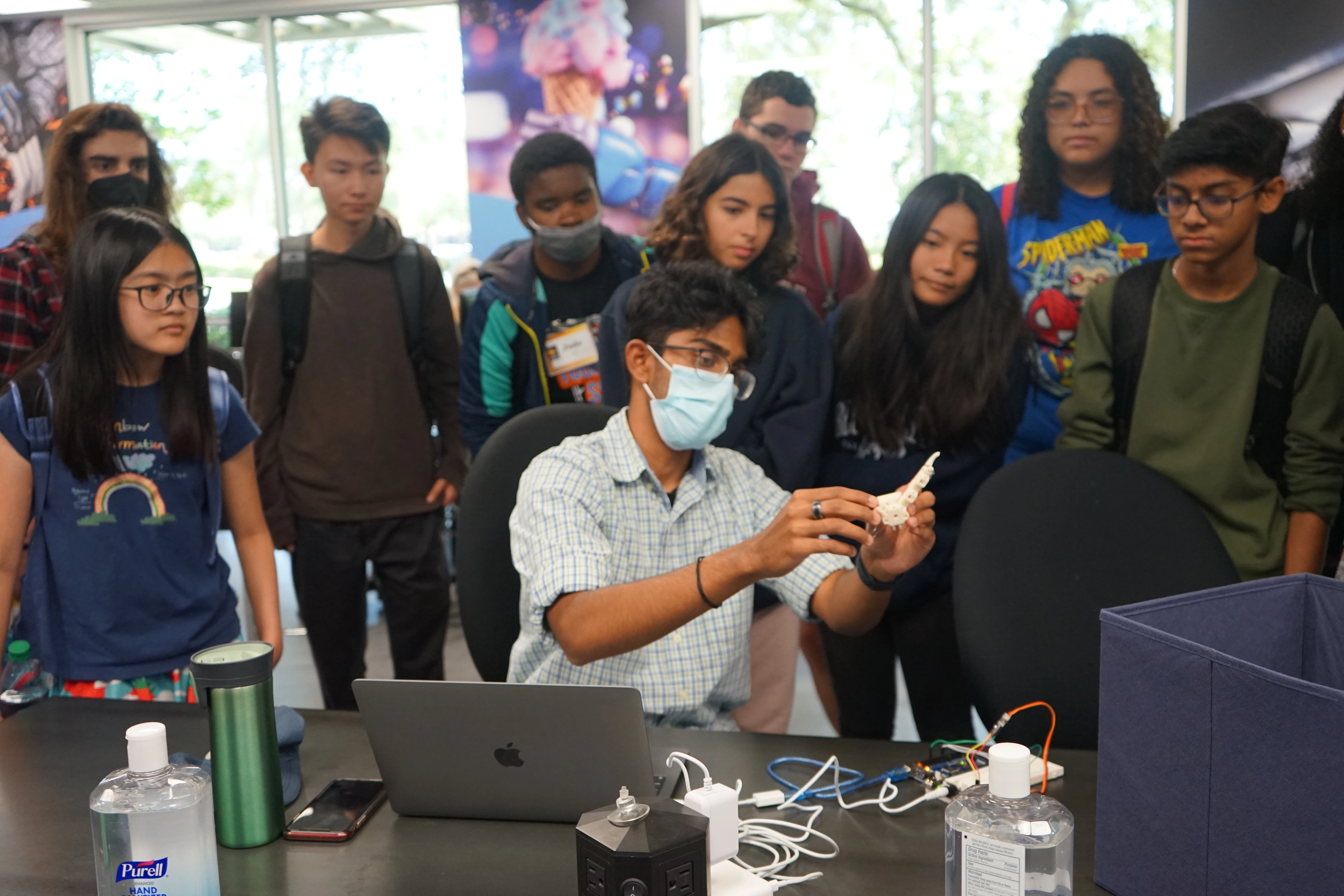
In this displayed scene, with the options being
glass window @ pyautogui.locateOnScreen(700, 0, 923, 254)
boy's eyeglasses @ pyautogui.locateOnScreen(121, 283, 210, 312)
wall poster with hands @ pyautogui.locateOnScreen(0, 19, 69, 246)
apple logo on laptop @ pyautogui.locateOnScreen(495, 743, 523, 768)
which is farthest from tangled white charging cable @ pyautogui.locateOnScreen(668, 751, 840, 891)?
wall poster with hands @ pyautogui.locateOnScreen(0, 19, 69, 246)

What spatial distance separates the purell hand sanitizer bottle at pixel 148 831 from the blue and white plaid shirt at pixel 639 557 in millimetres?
589

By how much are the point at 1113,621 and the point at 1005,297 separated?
1.32m

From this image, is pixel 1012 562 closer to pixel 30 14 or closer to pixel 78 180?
pixel 78 180

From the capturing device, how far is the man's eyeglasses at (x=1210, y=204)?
204cm

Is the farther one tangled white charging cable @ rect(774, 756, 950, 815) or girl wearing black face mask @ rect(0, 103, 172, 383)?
girl wearing black face mask @ rect(0, 103, 172, 383)

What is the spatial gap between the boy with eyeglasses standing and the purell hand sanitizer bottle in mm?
2338

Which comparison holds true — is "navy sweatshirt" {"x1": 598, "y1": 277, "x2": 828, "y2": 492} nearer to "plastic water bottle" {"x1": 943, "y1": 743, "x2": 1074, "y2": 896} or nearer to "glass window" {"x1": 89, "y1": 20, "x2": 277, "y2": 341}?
"plastic water bottle" {"x1": 943, "y1": 743, "x2": 1074, "y2": 896}

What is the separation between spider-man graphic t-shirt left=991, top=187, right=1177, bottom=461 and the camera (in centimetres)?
247

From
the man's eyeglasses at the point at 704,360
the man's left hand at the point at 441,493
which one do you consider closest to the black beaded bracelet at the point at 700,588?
the man's eyeglasses at the point at 704,360

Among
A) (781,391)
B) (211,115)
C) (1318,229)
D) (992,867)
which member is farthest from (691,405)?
(211,115)

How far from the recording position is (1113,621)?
103 cm

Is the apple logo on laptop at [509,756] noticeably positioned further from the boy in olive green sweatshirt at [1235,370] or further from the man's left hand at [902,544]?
the boy in olive green sweatshirt at [1235,370]

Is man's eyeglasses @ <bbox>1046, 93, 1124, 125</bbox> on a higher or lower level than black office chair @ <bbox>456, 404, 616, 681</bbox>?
higher

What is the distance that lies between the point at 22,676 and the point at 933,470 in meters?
1.65
